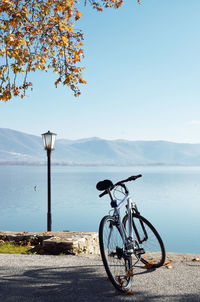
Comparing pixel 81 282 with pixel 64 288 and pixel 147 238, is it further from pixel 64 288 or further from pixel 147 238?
pixel 147 238

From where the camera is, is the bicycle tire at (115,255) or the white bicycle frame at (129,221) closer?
the bicycle tire at (115,255)

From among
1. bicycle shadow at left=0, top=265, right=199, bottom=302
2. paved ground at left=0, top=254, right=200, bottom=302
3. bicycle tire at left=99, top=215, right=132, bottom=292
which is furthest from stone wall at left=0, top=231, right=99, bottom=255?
bicycle tire at left=99, top=215, right=132, bottom=292

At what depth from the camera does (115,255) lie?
490 cm

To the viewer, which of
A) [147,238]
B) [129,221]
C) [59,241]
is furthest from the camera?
[59,241]

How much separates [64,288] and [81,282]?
1.09ft

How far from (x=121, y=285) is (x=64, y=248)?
313cm

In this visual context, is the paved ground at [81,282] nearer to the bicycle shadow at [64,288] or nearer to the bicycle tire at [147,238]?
the bicycle shadow at [64,288]

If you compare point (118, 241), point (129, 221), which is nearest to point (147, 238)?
point (129, 221)

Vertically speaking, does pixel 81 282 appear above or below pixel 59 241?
below

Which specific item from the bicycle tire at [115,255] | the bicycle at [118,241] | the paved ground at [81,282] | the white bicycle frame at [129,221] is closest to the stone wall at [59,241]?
Result: the paved ground at [81,282]

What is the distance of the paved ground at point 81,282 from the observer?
458 cm

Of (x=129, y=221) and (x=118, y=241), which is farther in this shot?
(x=129, y=221)

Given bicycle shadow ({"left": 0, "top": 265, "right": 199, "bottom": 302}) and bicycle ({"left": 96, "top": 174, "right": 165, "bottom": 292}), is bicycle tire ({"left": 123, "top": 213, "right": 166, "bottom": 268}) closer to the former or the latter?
bicycle ({"left": 96, "top": 174, "right": 165, "bottom": 292})

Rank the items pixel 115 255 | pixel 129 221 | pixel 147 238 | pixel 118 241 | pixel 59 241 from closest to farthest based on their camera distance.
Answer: pixel 115 255 → pixel 118 241 → pixel 129 221 → pixel 147 238 → pixel 59 241
